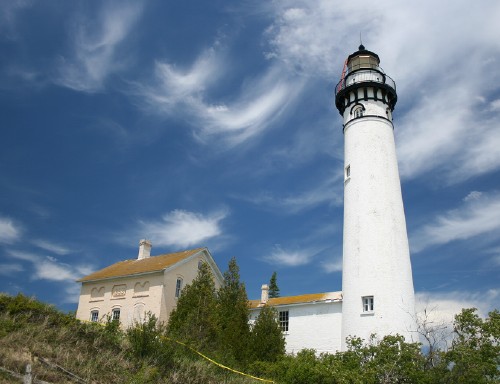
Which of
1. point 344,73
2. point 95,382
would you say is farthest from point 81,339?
point 344,73

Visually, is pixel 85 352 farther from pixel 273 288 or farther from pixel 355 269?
pixel 273 288

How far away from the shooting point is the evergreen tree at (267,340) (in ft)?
71.5

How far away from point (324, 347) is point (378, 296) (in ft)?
16.8

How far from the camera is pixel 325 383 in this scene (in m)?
18.1

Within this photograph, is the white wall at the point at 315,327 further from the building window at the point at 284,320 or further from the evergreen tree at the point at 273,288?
the evergreen tree at the point at 273,288

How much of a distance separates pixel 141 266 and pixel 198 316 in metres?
10.0

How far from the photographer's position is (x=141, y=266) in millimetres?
31891

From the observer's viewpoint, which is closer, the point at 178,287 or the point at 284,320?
the point at 284,320

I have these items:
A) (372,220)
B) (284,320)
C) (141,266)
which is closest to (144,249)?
(141,266)

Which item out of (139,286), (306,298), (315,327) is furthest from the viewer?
(139,286)

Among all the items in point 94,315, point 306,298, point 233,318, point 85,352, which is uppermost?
point 306,298

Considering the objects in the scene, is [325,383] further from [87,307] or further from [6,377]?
[87,307]

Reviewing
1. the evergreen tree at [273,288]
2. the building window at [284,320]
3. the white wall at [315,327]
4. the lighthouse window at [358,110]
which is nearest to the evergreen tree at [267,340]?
the white wall at [315,327]

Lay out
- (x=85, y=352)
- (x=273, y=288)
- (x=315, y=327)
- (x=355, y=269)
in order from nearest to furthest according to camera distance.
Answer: (x=85, y=352), (x=355, y=269), (x=315, y=327), (x=273, y=288)
